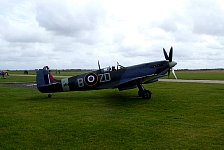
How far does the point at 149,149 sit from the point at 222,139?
2490 mm

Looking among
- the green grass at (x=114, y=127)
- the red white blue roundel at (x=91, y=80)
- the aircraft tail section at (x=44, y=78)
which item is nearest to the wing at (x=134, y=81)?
the red white blue roundel at (x=91, y=80)

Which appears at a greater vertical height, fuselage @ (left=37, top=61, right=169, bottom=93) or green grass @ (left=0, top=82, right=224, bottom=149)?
fuselage @ (left=37, top=61, right=169, bottom=93)

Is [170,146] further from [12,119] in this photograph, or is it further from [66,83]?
[66,83]

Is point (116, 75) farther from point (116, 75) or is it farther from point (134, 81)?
point (134, 81)

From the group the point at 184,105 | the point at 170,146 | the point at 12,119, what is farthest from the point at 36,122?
the point at 184,105

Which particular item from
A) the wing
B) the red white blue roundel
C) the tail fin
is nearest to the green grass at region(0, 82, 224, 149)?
the wing

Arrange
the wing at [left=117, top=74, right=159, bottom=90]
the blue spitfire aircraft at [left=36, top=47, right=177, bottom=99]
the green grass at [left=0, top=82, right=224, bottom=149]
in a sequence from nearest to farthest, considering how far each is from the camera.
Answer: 1. the green grass at [left=0, top=82, right=224, bottom=149]
2. the wing at [left=117, top=74, right=159, bottom=90]
3. the blue spitfire aircraft at [left=36, top=47, right=177, bottom=99]

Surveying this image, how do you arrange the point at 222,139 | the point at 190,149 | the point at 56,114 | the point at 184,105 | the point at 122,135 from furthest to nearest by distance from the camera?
the point at 184,105
the point at 56,114
the point at 122,135
the point at 222,139
the point at 190,149

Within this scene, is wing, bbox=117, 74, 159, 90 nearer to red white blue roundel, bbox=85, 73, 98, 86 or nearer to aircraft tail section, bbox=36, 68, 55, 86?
red white blue roundel, bbox=85, 73, 98, 86

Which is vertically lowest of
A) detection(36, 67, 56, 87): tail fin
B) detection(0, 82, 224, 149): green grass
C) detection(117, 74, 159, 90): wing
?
detection(0, 82, 224, 149): green grass

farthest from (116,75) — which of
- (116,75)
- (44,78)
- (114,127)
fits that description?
(114,127)

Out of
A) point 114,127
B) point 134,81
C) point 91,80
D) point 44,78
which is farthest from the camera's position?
point 44,78

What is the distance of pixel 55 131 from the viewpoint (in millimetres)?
10297

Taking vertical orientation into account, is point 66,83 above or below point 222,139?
above
